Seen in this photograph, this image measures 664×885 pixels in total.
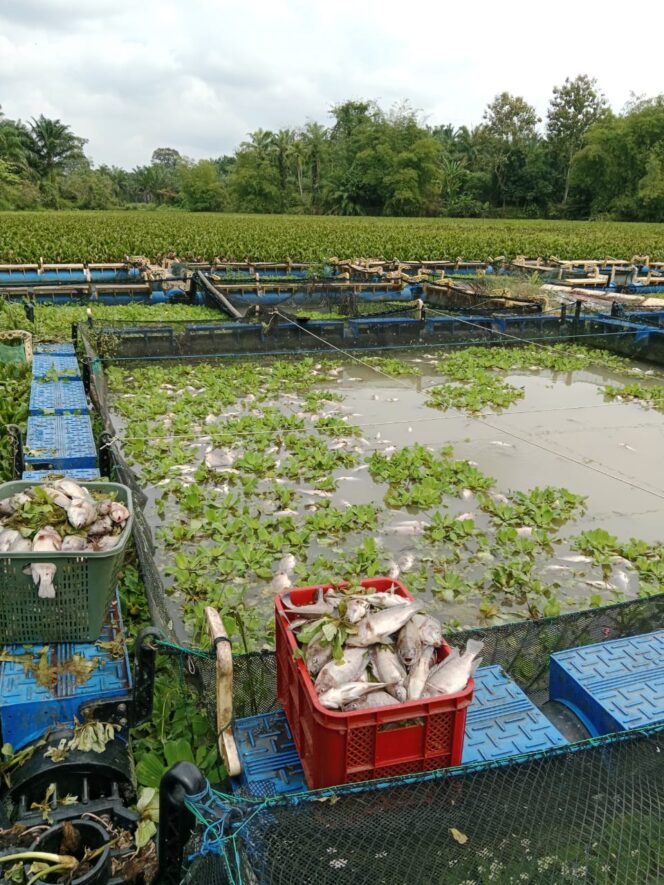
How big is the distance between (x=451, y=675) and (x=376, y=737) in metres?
0.36

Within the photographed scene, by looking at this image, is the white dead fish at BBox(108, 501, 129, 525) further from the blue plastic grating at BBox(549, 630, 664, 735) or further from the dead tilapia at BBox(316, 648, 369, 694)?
the blue plastic grating at BBox(549, 630, 664, 735)

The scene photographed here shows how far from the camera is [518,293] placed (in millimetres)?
19750

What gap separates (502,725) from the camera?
9.38 ft

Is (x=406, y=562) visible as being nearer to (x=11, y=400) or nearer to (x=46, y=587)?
(x=46, y=587)

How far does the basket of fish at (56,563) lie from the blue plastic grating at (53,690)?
74mm

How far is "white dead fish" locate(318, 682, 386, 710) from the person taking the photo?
229cm

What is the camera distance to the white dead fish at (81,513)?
3270 millimetres

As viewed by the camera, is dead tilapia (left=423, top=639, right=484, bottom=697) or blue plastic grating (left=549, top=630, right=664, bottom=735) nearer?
dead tilapia (left=423, top=639, right=484, bottom=697)

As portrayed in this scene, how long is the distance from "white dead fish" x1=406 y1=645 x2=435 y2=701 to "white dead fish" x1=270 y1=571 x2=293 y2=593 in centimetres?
260

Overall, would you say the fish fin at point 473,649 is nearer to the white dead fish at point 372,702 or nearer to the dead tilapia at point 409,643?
the dead tilapia at point 409,643

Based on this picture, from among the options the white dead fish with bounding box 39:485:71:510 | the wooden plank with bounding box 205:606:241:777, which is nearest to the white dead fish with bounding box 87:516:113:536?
the white dead fish with bounding box 39:485:71:510

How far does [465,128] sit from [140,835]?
106774 millimetres

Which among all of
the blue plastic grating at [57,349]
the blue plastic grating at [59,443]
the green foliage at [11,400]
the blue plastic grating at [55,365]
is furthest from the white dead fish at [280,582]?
the blue plastic grating at [57,349]

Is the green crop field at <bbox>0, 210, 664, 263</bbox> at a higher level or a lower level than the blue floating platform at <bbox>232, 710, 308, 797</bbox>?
higher
